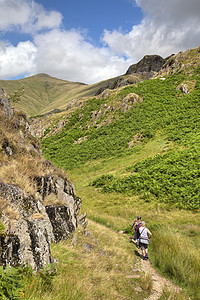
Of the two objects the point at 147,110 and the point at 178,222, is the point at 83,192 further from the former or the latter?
the point at 147,110

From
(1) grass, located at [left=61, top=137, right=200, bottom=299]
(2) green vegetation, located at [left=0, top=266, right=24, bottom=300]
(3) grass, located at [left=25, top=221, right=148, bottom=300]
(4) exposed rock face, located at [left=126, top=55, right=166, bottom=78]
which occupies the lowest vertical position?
(1) grass, located at [left=61, top=137, right=200, bottom=299]

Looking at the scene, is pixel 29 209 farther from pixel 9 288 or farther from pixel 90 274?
pixel 90 274

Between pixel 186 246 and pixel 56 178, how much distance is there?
744 centimetres

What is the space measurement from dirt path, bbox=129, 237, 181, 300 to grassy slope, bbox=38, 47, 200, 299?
0.37 meters

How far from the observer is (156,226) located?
11984 millimetres

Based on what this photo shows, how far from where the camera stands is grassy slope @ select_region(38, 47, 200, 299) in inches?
365

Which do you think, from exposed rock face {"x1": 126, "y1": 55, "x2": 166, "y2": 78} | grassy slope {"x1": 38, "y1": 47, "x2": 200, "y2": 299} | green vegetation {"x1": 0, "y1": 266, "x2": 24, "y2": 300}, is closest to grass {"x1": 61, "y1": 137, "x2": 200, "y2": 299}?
grassy slope {"x1": 38, "y1": 47, "x2": 200, "y2": 299}

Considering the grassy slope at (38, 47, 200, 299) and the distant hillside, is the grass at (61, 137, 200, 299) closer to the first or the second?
the grassy slope at (38, 47, 200, 299)

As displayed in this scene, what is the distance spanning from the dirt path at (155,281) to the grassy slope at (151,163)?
1.20 ft

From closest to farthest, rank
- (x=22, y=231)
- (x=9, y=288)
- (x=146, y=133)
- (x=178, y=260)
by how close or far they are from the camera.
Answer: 1. (x=9, y=288)
2. (x=22, y=231)
3. (x=178, y=260)
4. (x=146, y=133)

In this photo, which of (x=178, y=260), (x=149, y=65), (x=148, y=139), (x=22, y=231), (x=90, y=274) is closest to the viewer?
(x=22, y=231)

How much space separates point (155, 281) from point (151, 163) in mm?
16841

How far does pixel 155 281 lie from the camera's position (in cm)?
655

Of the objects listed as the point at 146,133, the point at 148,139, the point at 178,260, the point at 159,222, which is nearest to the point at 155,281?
the point at 178,260
